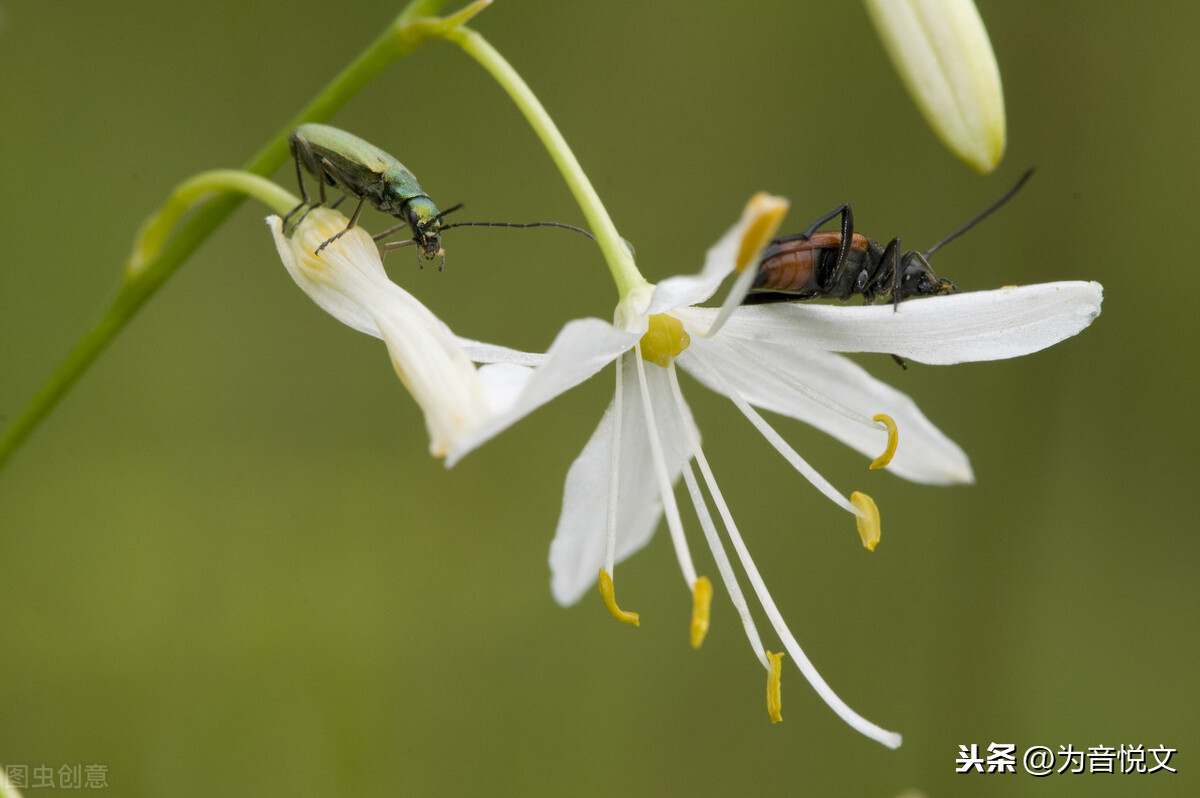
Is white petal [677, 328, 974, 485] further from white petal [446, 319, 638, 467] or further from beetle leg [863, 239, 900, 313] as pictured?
white petal [446, 319, 638, 467]

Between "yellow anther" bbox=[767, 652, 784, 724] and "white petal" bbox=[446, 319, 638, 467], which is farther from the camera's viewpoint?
"yellow anther" bbox=[767, 652, 784, 724]

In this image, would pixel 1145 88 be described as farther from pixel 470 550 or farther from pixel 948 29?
pixel 948 29

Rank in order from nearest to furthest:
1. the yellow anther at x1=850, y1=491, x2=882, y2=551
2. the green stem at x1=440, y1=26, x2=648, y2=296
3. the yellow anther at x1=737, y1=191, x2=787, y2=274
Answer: the yellow anther at x1=737, y1=191, x2=787, y2=274 < the green stem at x1=440, y1=26, x2=648, y2=296 < the yellow anther at x1=850, y1=491, x2=882, y2=551

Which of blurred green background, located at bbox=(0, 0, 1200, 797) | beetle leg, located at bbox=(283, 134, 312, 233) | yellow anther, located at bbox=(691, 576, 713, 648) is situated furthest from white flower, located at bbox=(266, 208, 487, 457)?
blurred green background, located at bbox=(0, 0, 1200, 797)

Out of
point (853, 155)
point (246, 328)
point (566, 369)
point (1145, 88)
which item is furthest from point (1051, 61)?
point (566, 369)

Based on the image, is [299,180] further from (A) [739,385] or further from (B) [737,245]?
(A) [739,385]

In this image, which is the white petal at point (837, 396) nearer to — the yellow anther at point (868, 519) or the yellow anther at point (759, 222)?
the yellow anther at point (868, 519)

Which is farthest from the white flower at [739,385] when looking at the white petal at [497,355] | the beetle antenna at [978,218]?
the beetle antenna at [978,218]
